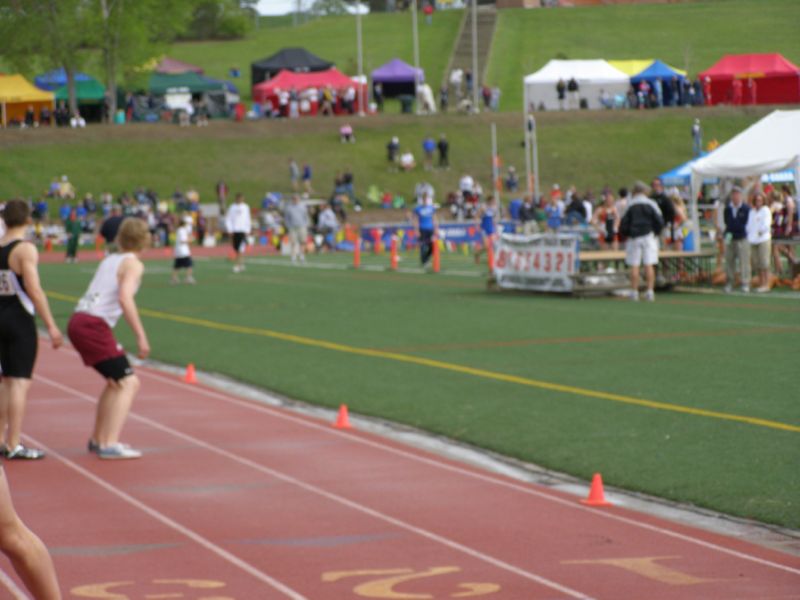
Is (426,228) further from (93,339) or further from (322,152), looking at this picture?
(322,152)

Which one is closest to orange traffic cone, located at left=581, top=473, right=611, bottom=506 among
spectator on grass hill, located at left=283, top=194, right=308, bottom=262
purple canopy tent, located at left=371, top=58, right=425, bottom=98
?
spectator on grass hill, located at left=283, top=194, right=308, bottom=262

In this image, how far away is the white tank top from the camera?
11977mm

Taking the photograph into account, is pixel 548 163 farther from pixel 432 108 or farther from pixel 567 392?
pixel 567 392

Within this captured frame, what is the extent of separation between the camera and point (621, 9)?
35094mm

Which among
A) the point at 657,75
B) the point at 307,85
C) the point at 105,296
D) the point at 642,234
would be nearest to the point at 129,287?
the point at 105,296

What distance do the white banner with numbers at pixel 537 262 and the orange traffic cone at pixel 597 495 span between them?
16869 millimetres

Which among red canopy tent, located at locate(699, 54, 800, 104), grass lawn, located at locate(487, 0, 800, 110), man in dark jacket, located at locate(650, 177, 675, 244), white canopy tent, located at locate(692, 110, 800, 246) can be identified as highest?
grass lawn, located at locate(487, 0, 800, 110)

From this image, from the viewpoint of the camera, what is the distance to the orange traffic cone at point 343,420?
13.7 metres

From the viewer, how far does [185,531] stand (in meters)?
9.53

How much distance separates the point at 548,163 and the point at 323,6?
194ft

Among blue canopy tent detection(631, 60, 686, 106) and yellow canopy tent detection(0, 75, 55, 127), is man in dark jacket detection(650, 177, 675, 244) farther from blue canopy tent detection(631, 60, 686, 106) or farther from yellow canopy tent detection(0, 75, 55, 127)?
yellow canopy tent detection(0, 75, 55, 127)

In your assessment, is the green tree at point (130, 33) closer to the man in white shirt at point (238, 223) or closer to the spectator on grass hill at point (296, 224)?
the spectator on grass hill at point (296, 224)

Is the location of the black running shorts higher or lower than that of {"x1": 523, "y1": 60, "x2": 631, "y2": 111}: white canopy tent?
lower

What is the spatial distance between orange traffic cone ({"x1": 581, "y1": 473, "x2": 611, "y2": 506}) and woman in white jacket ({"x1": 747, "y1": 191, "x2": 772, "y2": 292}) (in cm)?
1670
